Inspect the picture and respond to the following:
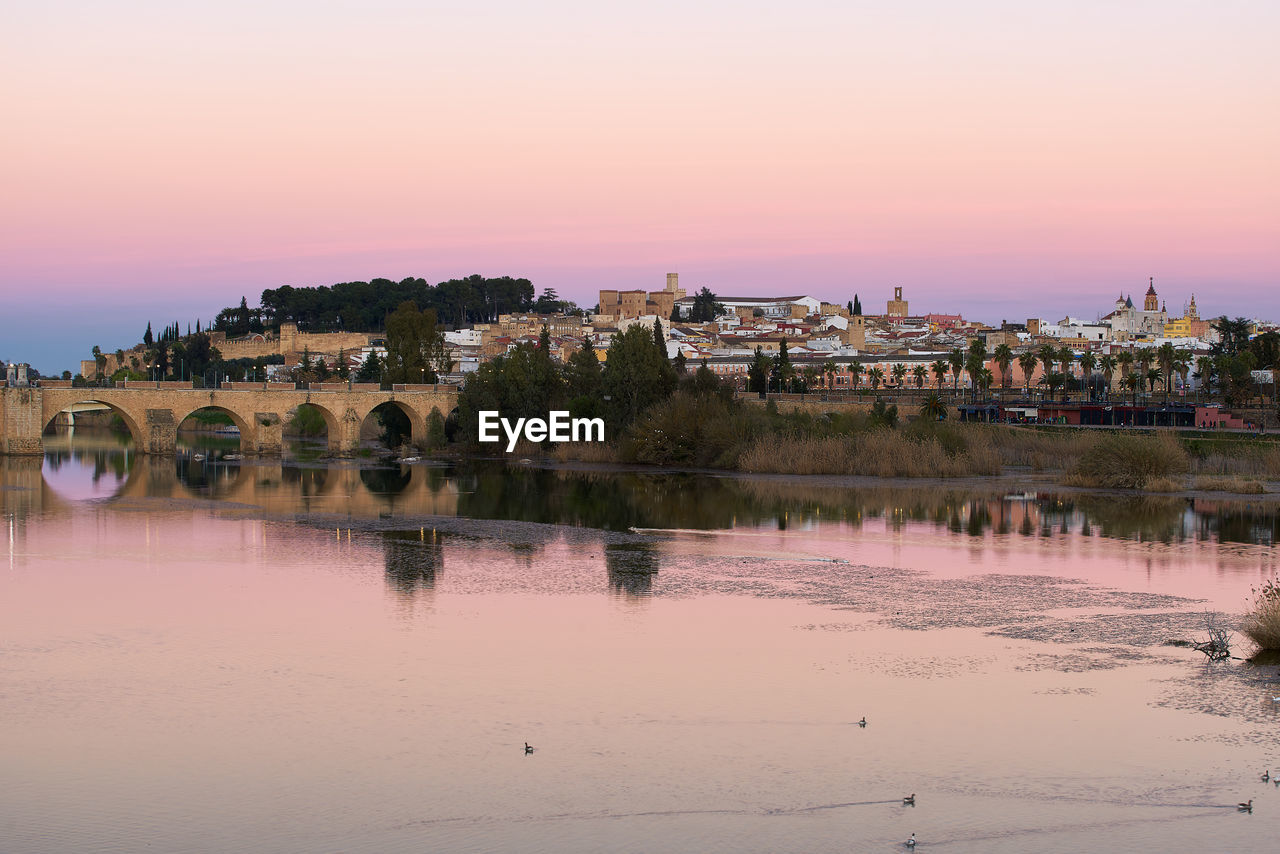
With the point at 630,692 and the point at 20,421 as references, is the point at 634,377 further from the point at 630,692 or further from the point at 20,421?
the point at 630,692

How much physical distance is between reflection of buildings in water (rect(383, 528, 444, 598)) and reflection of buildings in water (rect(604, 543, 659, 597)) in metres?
2.43

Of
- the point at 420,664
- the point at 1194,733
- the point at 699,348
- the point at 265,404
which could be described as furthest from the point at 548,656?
the point at 699,348

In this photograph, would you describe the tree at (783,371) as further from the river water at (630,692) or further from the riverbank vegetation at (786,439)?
the river water at (630,692)

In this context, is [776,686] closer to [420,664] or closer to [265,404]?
[420,664]

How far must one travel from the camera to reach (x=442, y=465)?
138 feet

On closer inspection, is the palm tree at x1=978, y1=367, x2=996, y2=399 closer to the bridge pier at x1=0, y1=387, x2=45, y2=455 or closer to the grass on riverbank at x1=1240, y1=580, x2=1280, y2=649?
the bridge pier at x1=0, y1=387, x2=45, y2=455

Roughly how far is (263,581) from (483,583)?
9.63 feet

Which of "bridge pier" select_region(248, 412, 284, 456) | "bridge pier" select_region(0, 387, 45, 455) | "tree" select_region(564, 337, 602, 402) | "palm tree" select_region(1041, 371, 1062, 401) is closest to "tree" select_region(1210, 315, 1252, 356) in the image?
"palm tree" select_region(1041, 371, 1062, 401)

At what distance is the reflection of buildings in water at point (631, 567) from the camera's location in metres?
16.7

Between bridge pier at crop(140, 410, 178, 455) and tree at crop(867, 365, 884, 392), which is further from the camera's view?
tree at crop(867, 365, 884, 392)

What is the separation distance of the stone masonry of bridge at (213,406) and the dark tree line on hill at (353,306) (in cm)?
6100

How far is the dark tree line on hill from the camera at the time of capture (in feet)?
372

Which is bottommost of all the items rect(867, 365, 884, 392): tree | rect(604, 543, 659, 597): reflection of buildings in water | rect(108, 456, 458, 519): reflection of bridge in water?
rect(604, 543, 659, 597): reflection of buildings in water

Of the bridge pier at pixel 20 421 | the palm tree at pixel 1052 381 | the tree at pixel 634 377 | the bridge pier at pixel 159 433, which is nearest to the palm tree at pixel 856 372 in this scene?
the palm tree at pixel 1052 381
